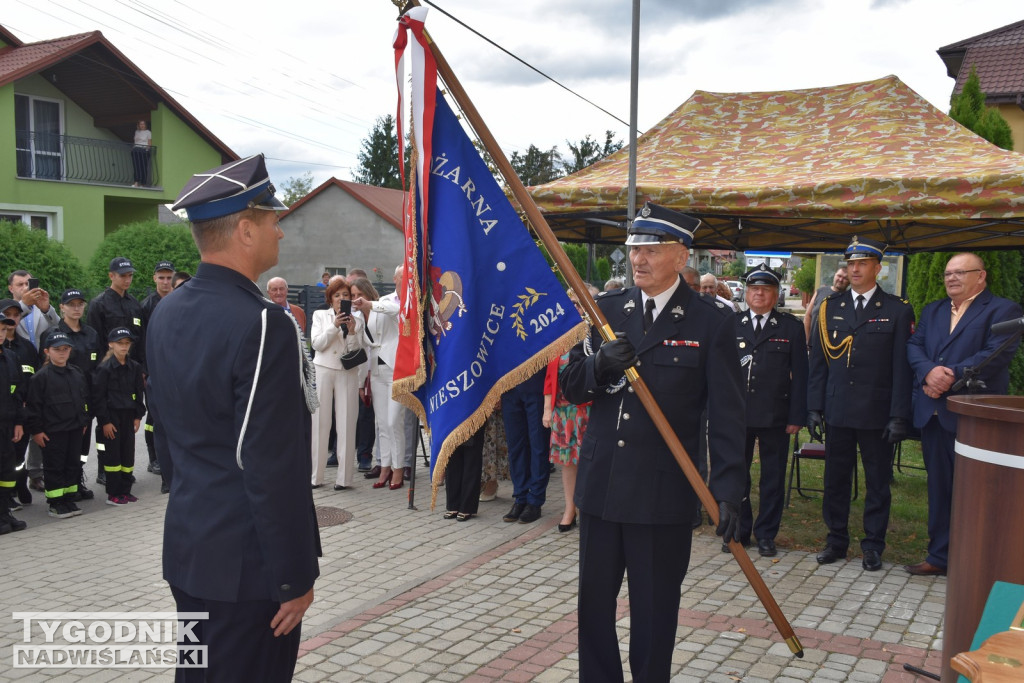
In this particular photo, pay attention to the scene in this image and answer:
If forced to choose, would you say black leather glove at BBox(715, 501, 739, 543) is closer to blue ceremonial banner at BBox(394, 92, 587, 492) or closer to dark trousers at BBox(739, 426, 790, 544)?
blue ceremonial banner at BBox(394, 92, 587, 492)

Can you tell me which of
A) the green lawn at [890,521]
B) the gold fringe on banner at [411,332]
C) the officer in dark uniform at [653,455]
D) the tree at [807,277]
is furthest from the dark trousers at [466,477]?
the tree at [807,277]

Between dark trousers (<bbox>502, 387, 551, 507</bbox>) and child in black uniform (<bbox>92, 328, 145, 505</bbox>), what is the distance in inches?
141

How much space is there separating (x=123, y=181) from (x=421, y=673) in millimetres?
25429

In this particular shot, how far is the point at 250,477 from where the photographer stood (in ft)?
8.70

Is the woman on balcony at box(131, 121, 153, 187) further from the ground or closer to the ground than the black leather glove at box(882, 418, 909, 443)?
further from the ground

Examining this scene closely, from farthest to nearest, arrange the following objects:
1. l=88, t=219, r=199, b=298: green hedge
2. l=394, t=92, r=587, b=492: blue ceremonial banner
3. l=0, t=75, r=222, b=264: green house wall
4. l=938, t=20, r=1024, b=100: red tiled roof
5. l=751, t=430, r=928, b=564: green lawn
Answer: l=938, t=20, r=1024, b=100: red tiled roof, l=0, t=75, r=222, b=264: green house wall, l=88, t=219, r=199, b=298: green hedge, l=751, t=430, r=928, b=564: green lawn, l=394, t=92, r=587, b=492: blue ceremonial banner

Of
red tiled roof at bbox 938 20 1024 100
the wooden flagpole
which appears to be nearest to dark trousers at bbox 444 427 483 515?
the wooden flagpole

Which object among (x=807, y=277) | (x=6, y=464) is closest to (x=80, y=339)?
(x=6, y=464)

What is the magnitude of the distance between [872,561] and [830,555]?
11.6 inches

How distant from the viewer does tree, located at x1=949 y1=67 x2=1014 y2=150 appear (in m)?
12.0

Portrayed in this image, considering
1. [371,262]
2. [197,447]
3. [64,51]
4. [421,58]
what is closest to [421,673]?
[197,447]

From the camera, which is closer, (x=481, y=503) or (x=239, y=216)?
(x=239, y=216)

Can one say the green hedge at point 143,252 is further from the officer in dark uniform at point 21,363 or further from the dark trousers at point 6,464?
the dark trousers at point 6,464

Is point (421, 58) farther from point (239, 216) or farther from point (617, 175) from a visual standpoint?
point (617, 175)
